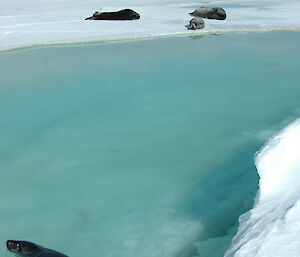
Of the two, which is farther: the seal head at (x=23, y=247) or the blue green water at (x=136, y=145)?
the blue green water at (x=136, y=145)

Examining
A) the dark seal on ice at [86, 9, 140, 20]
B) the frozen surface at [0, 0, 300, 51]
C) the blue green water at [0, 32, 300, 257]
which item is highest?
the dark seal on ice at [86, 9, 140, 20]

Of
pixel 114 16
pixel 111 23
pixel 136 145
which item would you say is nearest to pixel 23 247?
pixel 136 145

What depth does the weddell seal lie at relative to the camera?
321 cm

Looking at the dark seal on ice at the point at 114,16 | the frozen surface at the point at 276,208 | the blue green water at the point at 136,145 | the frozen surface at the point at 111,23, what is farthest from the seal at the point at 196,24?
the frozen surface at the point at 276,208

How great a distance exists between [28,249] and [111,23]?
445 inches

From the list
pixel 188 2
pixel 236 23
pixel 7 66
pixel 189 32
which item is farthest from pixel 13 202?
pixel 188 2

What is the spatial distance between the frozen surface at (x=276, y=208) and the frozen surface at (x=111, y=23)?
26.6 ft

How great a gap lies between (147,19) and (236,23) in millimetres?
2793

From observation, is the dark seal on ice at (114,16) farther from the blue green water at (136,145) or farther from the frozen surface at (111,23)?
the blue green water at (136,145)

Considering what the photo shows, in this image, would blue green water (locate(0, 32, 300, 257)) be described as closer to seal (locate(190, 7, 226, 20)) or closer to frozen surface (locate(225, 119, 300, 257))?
frozen surface (locate(225, 119, 300, 257))

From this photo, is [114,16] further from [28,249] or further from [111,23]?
[28,249]

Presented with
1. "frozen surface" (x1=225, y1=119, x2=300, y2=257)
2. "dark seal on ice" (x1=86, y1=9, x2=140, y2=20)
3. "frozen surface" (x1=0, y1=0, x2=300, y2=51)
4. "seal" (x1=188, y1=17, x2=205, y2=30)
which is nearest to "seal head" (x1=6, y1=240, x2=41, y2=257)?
"frozen surface" (x1=225, y1=119, x2=300, y2=257)

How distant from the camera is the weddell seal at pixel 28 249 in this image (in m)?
3.21

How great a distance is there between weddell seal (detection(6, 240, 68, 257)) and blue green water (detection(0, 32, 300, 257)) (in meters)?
0.12
